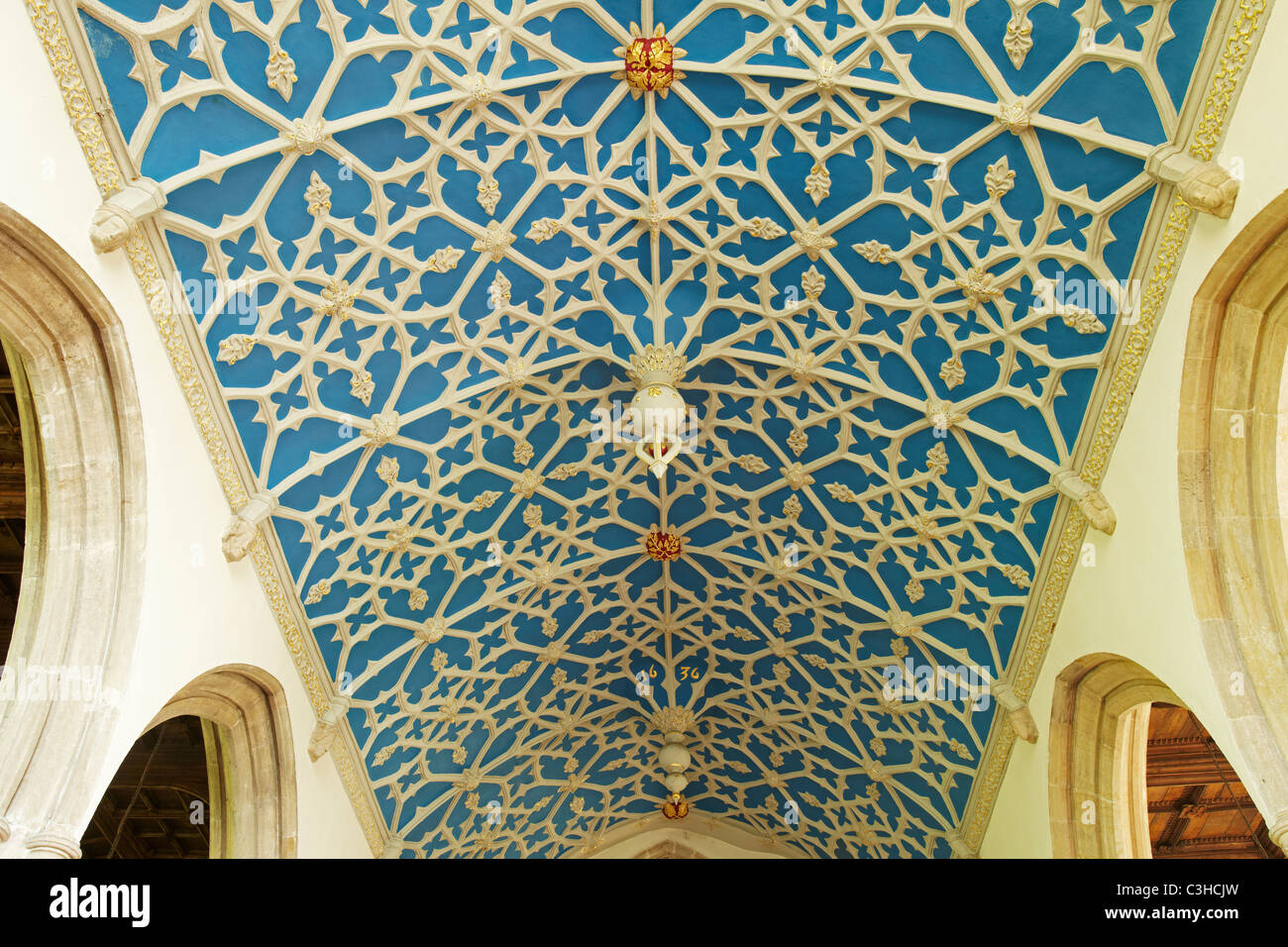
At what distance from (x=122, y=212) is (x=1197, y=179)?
25.4 ft

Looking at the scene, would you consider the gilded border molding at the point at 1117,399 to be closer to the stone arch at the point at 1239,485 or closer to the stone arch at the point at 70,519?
the stone arch at the point at 1239,485

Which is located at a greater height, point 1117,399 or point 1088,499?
point 1117,399

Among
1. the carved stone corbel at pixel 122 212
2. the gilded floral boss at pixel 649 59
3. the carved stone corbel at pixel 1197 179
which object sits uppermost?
the gilded floral boss at pixel 649 59

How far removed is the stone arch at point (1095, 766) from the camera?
33.6 ft

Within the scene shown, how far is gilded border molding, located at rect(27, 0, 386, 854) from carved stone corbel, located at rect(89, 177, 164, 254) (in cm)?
11

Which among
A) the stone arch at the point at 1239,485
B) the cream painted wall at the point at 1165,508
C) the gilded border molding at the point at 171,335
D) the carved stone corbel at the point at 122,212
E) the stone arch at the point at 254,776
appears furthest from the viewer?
the stone arch at the point at 254,776

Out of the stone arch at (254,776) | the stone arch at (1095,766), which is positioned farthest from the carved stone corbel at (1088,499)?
the stone arch at (254,776)

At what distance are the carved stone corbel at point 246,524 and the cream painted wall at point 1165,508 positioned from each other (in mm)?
7482

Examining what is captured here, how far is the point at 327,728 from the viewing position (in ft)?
37.7

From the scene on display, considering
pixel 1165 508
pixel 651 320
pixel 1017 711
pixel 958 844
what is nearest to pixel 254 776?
pixel 651 320

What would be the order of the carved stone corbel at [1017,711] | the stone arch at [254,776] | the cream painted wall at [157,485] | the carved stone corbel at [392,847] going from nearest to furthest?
the cream painted wall at [157,485] < the stone arch at [254,776] < the carved stone corbel at [1017,711] < the carved stone corbel at [392,847]

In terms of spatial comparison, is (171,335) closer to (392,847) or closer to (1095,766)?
(392,847)

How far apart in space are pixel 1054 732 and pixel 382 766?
7.50 metres

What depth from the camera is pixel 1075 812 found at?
10.5 metres
